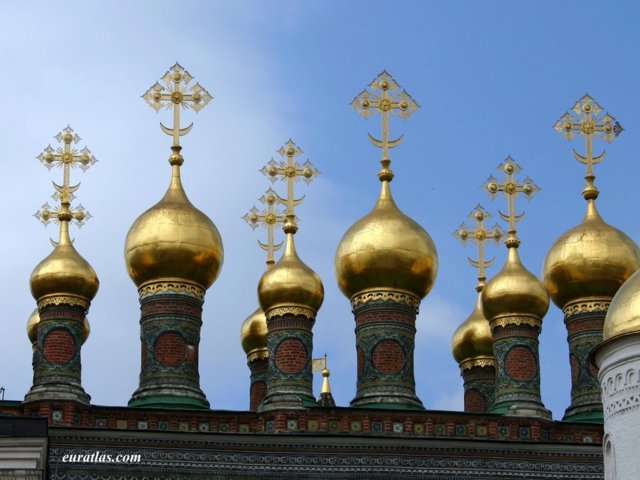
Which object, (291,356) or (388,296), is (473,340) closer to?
(388,296)

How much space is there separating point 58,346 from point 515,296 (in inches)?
267

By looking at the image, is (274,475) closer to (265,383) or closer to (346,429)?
(346,429)

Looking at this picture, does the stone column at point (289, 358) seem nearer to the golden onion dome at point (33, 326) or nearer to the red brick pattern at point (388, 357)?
the red brick pattern at point (388, 357)

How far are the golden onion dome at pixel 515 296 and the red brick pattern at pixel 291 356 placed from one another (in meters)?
3.23

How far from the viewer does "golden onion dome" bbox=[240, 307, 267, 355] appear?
37.5 metres

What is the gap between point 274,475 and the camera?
103 ft

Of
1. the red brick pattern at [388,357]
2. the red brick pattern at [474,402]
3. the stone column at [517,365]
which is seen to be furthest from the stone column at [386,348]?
the red brick pattern at [474,402]

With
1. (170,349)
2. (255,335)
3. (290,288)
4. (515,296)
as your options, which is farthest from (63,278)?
(515,296)

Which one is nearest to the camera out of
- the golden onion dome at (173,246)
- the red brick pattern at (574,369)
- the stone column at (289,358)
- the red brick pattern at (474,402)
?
the stone column at (289,358)

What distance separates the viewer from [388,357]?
33.5m

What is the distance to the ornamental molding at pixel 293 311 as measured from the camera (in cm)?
3388

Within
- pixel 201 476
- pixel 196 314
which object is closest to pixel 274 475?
pixel 201 476

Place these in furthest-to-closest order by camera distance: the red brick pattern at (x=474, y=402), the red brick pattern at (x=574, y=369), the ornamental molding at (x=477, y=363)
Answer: the ornamental molding at (x=477, y=363) → the red brick pattern at (x=474, y=402) → the red brick pattern at (x=574, y=369)

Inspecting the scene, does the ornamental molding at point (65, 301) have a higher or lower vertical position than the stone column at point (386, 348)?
higher
